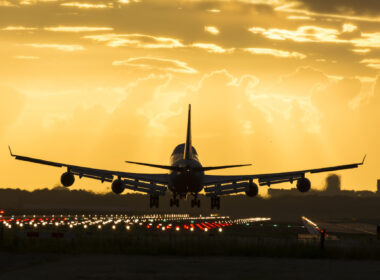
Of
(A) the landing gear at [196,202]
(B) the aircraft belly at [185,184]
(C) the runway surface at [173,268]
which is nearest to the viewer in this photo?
(C) the runway surface at [173,268]

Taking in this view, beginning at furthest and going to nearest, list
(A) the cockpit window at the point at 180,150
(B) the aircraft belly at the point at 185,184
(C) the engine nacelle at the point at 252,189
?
1. (A) the cockpit window at the point at 180,150
2. (C) the engine nacelle at the point at 252,189
3. (B) the aircraft belly at the point at 185,184

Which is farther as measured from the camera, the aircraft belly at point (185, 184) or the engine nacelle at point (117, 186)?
the engine nacelle at point (117, 186)

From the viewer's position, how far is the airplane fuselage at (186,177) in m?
78.6

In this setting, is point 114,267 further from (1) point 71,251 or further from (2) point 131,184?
(2) point 131,184

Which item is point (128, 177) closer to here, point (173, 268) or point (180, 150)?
point (180, 150)

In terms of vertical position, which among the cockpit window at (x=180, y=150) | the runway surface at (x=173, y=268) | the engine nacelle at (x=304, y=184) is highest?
the cockpit window at (x=180, y=150)

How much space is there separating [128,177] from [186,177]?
7.57 meters

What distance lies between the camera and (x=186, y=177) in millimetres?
79312

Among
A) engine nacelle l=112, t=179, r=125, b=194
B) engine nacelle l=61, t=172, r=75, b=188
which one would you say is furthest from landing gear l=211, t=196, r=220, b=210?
engine nacelle l=61, t=172, r=75, b=188

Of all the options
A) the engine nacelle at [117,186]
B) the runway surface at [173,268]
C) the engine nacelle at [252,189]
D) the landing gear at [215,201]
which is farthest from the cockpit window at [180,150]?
the runway surface at [173,268]

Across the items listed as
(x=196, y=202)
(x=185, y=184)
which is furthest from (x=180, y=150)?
(x=185, y=184)

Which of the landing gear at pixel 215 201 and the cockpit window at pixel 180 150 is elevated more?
the cockpit window at pixel 180 150

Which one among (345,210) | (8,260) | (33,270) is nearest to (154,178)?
(8,260)

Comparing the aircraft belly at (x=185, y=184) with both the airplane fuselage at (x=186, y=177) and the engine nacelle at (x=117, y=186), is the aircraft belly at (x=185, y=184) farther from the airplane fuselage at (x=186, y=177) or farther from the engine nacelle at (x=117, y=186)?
the engine nacelle at (x=117, y=186)
